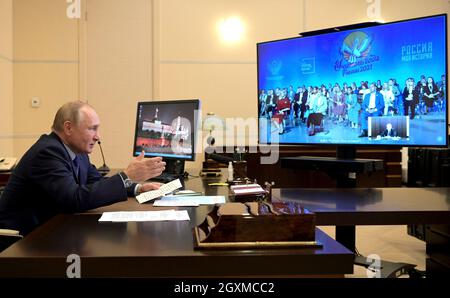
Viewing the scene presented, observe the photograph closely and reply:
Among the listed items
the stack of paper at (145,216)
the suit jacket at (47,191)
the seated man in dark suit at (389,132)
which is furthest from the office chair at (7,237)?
the seated man in dark suit at (389,132)

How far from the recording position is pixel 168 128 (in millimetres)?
2953

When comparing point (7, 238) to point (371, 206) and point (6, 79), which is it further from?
point (6, 79)

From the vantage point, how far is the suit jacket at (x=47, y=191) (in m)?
1.71

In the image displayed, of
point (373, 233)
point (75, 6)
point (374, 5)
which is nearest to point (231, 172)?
point (373, 233)

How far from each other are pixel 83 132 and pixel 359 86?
147cm

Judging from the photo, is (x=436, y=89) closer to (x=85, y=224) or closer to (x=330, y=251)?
(x=330, y=251)

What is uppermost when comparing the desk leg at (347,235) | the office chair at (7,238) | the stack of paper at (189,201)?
the stack of paper at (189,201)

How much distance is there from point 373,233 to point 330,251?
366cm

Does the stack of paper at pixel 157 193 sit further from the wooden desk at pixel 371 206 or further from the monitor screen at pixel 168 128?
the monitor screen at pixel 168 128

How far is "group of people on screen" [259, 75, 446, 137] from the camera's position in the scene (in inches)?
90.8

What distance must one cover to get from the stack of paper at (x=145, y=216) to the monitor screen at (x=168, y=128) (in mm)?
1141

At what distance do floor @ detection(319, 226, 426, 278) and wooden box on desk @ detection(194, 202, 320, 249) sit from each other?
8.65ft

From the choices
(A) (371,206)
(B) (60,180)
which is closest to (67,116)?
(B) (60,180)

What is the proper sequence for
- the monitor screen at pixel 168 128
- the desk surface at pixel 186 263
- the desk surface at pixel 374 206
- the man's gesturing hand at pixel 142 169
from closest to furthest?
the desk surface at pixel 186 263, the desk surface at pixel 374 206, the man's gesturing hand at pixel 142 169, the monitor screen at pixel 168 128
